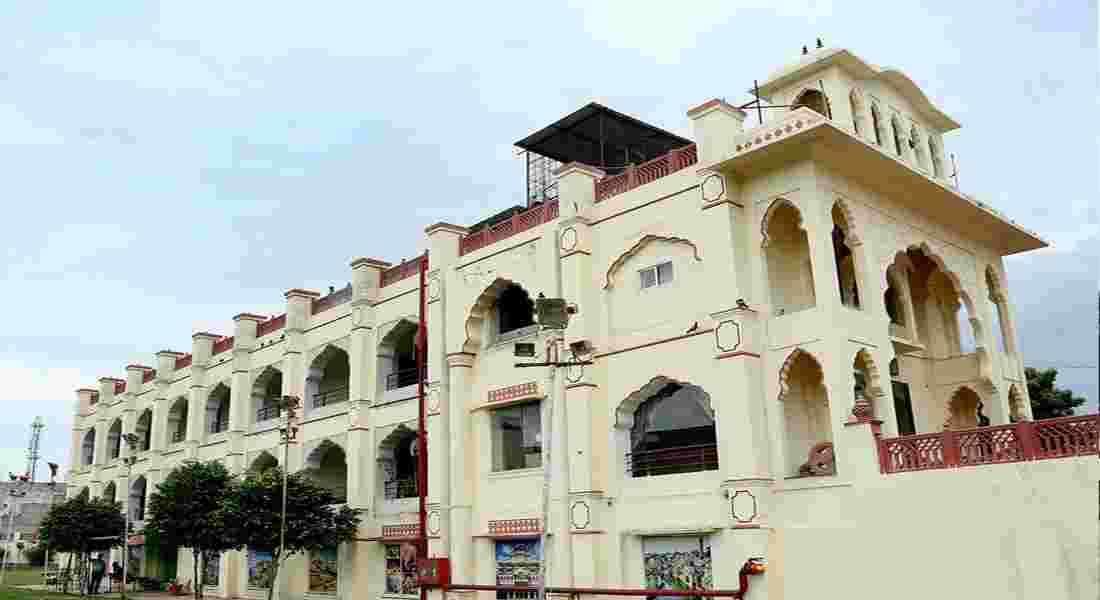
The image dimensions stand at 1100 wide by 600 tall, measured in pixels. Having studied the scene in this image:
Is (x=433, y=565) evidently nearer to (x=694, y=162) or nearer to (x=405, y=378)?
(x=405, y=378)

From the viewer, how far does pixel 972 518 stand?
13.9 metres

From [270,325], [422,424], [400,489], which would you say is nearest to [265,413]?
[270,325]

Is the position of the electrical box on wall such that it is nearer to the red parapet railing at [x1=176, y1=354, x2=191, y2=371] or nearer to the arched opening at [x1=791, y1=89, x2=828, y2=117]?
the arched opening at [x1=791, y1=89, x2=828, y2=117]

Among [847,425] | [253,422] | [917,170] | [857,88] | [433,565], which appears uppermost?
[857,88]

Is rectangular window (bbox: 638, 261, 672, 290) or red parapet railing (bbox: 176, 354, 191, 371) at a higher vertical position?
red parapet railing (bbox: 176, 354, 191, 371)

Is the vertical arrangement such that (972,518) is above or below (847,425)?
below

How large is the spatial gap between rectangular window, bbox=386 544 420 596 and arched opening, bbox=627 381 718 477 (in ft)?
26.1

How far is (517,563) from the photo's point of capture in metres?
21.5

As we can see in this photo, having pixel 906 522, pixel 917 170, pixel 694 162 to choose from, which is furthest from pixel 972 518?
pixel 694 162

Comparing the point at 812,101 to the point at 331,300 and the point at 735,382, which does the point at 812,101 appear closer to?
the point at 735,382

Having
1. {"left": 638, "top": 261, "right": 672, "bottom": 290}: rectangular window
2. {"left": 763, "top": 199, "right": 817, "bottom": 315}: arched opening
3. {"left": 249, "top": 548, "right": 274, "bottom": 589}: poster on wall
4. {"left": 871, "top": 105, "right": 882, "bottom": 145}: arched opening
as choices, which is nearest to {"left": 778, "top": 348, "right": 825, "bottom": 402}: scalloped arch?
{"left": 763, "top": 199, "right": 817, "bottom": 315}: arched opening

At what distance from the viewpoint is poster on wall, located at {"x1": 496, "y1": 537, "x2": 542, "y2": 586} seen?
21.1 metres

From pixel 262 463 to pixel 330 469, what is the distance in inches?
119

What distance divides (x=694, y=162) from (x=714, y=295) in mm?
3039
